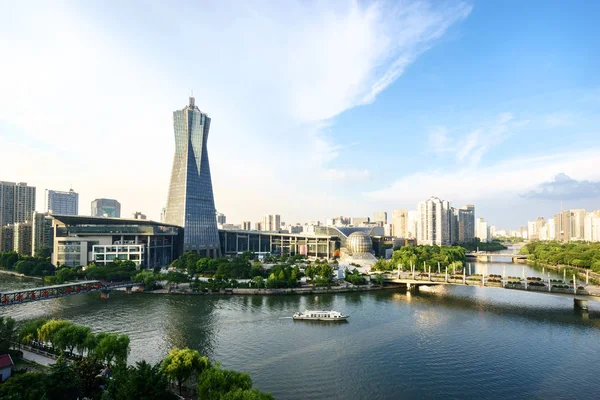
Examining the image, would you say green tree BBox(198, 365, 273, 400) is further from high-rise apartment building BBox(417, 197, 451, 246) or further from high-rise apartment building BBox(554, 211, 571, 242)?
high-rise apartment building BBox(554, 211, 571, 242)

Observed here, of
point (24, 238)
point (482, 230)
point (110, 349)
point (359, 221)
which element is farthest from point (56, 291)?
point (482, 230)

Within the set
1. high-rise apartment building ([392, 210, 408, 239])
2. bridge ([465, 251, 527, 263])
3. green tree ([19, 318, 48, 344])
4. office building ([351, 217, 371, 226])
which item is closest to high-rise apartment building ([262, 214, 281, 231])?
office building ([351, 217, 371, 226])

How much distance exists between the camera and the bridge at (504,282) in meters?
32.2

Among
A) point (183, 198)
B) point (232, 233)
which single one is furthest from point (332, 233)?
point (183, 198)

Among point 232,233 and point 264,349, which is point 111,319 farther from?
point 232,233

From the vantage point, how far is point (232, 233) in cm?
8462

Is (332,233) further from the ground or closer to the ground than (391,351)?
further from the ground

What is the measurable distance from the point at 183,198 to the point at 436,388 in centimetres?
5711

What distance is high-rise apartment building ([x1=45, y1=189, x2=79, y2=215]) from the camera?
105m

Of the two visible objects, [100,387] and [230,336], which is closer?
[100,387]

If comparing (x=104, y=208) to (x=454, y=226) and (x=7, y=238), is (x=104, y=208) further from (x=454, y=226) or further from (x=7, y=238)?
(x=454, y=226)

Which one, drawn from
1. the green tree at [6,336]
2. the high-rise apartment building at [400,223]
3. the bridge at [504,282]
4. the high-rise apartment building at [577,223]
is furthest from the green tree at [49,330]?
the high-rise apartment building at [577,223]

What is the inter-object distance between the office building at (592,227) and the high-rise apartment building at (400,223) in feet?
196

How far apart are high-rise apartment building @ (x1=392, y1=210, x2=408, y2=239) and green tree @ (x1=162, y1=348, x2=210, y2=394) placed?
12510 cm
